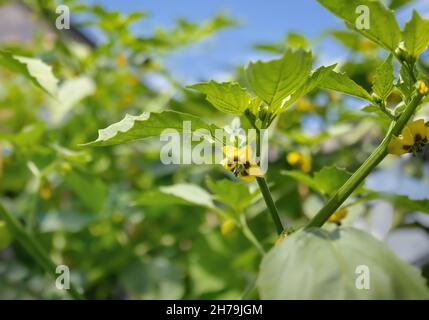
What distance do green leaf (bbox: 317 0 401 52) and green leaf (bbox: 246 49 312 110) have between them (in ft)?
0.22

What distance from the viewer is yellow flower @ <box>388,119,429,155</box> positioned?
17.1 inches

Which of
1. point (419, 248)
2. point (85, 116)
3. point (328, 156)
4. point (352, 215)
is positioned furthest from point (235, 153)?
point (419, 248)

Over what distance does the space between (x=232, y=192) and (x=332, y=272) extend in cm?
26

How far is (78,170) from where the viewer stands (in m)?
0.93

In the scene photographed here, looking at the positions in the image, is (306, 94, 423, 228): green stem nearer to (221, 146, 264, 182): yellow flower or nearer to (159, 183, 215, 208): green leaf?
(221, 146, 264, 182): yellow flower

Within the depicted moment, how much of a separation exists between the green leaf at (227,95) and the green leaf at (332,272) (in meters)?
Result: 0.13

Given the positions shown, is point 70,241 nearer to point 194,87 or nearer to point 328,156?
point 328,156

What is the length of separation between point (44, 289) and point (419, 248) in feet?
3.99

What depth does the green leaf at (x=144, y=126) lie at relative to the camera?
425 mm

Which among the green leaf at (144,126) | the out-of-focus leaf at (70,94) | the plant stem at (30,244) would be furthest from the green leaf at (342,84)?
the out-of-focus leaf at (70,94)

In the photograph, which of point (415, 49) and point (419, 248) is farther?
point (419, 248)

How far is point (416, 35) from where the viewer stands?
42cm

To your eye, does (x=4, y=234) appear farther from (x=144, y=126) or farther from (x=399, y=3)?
(x=399, y=3)

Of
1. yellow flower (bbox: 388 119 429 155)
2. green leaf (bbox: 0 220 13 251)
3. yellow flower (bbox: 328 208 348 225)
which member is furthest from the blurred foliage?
yellow flower (bbox: 388 119 429 155)
